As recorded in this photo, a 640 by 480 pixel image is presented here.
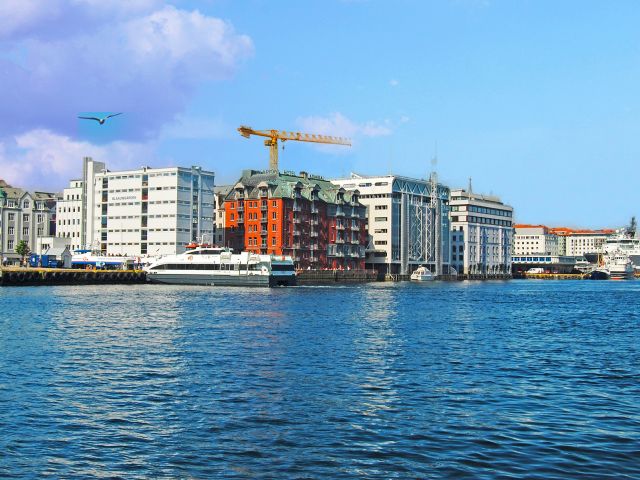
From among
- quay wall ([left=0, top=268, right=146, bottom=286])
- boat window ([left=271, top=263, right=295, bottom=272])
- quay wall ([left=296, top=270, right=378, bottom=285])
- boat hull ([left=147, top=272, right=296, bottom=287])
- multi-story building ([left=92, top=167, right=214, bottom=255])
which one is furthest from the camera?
quay wall ([left=296, top=270, right=378, bottom=285])

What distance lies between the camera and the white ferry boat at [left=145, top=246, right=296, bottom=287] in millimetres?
139750

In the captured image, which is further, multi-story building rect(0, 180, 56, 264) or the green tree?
multi-story building rect(0, 180, 56, 264)

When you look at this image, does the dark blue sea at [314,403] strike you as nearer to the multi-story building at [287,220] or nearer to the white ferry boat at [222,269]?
the white ferry boat at [222,269]

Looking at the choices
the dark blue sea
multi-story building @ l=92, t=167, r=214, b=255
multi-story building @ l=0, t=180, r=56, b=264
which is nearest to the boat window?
multi-story building @ l=92, t=167, r=214, b=255

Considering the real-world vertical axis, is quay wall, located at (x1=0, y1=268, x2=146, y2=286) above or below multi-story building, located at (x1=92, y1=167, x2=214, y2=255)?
below

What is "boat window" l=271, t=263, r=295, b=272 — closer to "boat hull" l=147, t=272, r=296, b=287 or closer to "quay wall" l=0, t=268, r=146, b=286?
"boat hull" l=147, t=272, r=296, b=287

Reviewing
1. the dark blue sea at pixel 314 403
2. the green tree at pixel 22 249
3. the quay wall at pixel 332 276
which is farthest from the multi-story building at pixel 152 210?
the dark blue sea at pixel 314 403

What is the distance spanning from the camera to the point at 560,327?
64.6 meters

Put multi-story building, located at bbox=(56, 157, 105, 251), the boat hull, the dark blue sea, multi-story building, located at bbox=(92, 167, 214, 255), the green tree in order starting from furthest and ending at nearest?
multi-story building, located at bbox=(56, 157, 105, 251) < the green tree < multi-story building, located at bbox=(92, 167, 214, 255) < the boat hull < the dark blue sea

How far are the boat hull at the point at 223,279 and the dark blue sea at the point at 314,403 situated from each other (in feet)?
264

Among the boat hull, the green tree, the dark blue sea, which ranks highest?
the green tree

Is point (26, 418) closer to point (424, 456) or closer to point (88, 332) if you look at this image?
point (424, 456)

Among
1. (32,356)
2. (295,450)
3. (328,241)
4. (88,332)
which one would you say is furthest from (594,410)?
(328,241)

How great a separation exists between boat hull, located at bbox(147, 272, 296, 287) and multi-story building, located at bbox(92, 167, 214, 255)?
21509mm
